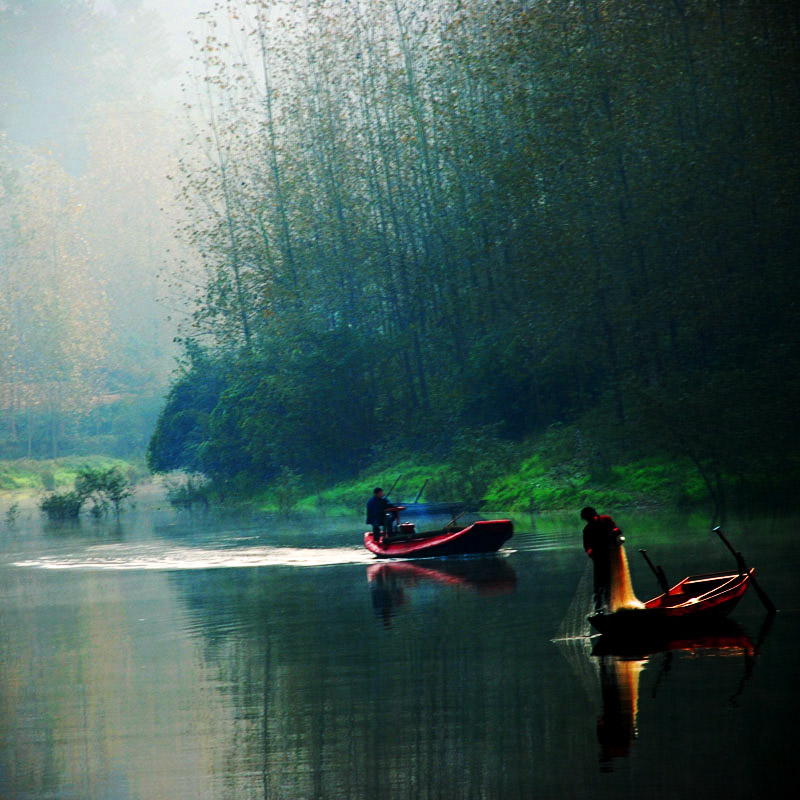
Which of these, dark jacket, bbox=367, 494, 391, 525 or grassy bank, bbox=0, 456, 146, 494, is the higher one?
grassy bank, bbox=0, 456, 146, 494

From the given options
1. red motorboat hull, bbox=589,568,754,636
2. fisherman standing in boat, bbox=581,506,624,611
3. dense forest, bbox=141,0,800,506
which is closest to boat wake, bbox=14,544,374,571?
dense forest, bbox=141,0,800,506

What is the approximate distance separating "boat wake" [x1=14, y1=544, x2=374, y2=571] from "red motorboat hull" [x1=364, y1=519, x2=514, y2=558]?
456 millimetres

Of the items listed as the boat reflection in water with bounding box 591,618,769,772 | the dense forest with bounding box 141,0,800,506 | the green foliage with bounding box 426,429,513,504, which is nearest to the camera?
the boat reflection in water with bounding box 591,618,769,772

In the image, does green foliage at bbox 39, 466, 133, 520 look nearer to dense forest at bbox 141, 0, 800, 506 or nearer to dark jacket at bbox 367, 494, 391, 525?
dense forest at bbox 141, 0, 800, 506

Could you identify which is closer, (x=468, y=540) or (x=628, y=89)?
(x=468, y=540)

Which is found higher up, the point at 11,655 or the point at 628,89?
the point at 628,89

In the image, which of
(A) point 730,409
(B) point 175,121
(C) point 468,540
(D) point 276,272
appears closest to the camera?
(C) point 468,540

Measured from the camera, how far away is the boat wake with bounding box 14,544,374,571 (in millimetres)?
24141

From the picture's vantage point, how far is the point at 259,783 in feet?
28.2

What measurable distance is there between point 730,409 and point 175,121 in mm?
83436

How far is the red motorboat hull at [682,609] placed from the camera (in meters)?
12.7

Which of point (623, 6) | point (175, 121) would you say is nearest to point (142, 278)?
point (175, 121)

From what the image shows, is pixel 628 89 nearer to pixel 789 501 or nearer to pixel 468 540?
pixel 789 501

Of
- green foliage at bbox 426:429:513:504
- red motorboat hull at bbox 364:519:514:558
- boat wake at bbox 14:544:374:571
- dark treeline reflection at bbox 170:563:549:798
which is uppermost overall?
green foliage at bbox 426:429:513:504
